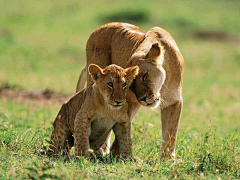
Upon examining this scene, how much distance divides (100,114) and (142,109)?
400 cm

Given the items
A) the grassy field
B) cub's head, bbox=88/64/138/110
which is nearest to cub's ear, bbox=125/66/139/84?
cub's head, bbox=88/64/138/110

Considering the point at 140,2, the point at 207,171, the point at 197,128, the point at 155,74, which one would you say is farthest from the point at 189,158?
the point at 140,2

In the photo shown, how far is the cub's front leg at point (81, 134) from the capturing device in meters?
5.59

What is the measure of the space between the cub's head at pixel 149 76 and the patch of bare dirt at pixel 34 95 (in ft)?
16.4

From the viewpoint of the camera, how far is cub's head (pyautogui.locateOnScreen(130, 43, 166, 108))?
17.3 ft

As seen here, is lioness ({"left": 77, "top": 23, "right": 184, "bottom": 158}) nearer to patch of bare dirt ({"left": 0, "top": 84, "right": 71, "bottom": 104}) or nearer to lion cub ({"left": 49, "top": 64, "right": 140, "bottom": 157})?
lion cub ({"left": 49, "top": 64, "right": 140, "bottom": 157})

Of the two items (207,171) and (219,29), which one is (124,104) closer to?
(207,171)

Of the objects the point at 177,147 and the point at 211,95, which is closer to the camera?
the point at 177,147

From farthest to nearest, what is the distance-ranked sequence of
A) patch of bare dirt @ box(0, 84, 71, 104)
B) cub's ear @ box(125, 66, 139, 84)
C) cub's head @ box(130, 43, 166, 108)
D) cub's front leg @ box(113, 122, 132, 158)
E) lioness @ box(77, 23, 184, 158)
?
patch of bare dirt @ box(0, 84, 71, 104) < cub's front leg @ box(113, 122, 132, 158) < lioness @ box(77, 23, 184, 158) < cub's head @ box(130, 43, 166, 108) < cub's ear @ box(125, 66, 139, 84)

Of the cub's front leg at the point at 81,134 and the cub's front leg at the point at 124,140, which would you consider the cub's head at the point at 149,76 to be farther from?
the cub's front leg at the point at 81,134

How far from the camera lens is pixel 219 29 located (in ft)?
78.3

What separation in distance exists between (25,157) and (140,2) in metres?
23.2

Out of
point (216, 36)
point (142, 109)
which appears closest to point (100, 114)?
point (142, 109)

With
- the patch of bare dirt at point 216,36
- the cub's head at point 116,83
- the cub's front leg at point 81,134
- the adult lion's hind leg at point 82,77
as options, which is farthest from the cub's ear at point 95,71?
the patch of bare dirt at point 216,36
